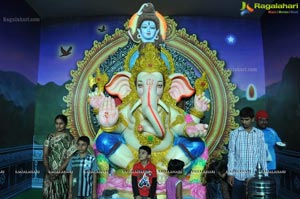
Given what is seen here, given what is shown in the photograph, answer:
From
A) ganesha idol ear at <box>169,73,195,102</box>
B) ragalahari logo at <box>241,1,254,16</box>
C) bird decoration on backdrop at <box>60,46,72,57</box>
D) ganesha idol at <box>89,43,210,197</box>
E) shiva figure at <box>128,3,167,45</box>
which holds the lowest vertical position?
ganesha idol at <box>89,43,210,197</box>

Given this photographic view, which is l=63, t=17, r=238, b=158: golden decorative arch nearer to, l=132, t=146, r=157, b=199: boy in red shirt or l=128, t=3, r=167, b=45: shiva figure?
l=128, t=3, r=167, b=45: shiva figure

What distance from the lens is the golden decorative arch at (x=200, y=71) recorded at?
5.50 metres

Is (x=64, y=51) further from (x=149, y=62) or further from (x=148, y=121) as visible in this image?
(x=148, y=121)

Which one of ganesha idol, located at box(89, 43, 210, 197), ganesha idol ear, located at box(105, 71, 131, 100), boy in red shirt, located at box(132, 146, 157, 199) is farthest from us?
ganesha idol ear, located at box(105, 71, 131, 100)

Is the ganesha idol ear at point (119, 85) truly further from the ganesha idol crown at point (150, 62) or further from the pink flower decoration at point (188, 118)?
the pink flower decoration at point (188, 118)

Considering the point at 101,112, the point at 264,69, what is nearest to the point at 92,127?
the point at 101,112

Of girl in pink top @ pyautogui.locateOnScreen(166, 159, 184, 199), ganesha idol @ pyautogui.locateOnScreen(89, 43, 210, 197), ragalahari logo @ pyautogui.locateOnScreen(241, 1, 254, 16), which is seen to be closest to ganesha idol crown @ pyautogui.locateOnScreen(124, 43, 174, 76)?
ganesha idol @ pyautogui.locateOnScreen(89, 43, 210, 197)

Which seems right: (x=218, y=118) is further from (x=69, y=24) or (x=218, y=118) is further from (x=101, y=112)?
(x=69, y=24)

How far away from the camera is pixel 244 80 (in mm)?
5566

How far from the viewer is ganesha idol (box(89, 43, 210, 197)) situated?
4723 mm

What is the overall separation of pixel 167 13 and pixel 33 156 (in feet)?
9.29

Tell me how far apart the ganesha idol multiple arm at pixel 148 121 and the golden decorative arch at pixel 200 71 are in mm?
Answer: 579

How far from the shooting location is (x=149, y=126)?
190 inches

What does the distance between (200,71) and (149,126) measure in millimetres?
1302
